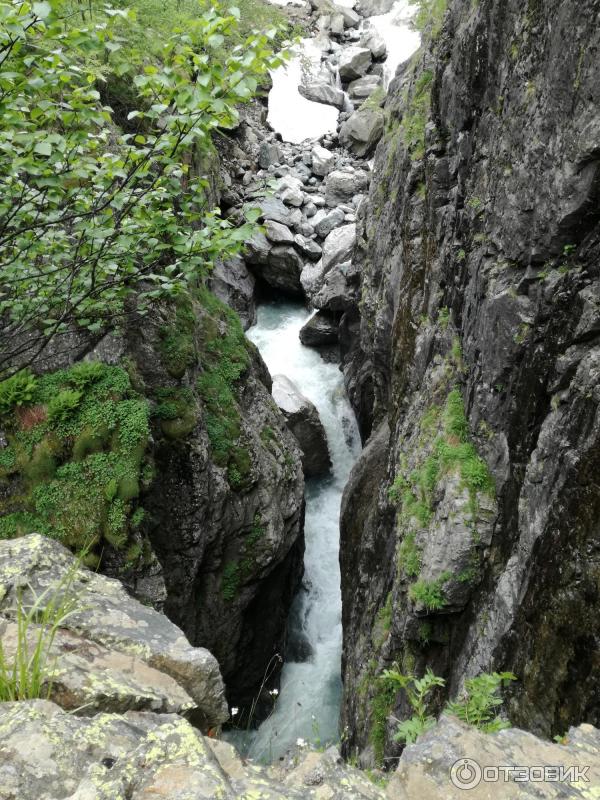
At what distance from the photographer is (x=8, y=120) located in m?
3.69

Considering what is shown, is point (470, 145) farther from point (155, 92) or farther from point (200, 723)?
point (200, 723)

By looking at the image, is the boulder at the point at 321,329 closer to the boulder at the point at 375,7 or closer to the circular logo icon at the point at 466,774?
the circular logo icon at the point at 466,774

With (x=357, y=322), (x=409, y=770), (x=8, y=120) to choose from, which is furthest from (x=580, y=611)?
(x=357, y=322)

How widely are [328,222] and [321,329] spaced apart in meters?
6.48

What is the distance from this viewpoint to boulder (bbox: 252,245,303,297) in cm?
2541

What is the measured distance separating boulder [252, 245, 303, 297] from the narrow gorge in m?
7.65

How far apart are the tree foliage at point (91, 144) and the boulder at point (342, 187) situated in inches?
973

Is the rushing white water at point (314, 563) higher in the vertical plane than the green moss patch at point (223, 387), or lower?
Answer: lower

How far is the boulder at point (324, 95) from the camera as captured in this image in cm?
3572

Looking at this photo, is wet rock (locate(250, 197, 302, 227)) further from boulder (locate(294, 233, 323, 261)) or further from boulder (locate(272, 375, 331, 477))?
boulder (locate(272, 375, 331, 477))

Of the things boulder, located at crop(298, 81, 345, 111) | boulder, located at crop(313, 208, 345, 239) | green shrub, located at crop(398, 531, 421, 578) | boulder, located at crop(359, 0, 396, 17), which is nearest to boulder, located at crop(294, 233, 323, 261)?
boulder, located at crop(313, 208, 345, 239)

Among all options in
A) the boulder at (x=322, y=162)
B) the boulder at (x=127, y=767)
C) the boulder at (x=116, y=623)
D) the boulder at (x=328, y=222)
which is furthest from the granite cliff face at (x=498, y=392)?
the boulder at (x=322, y=162)

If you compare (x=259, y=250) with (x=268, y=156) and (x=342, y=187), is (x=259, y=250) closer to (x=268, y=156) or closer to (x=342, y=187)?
(x=342, y=187)

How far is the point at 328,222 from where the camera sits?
26.7 metres
